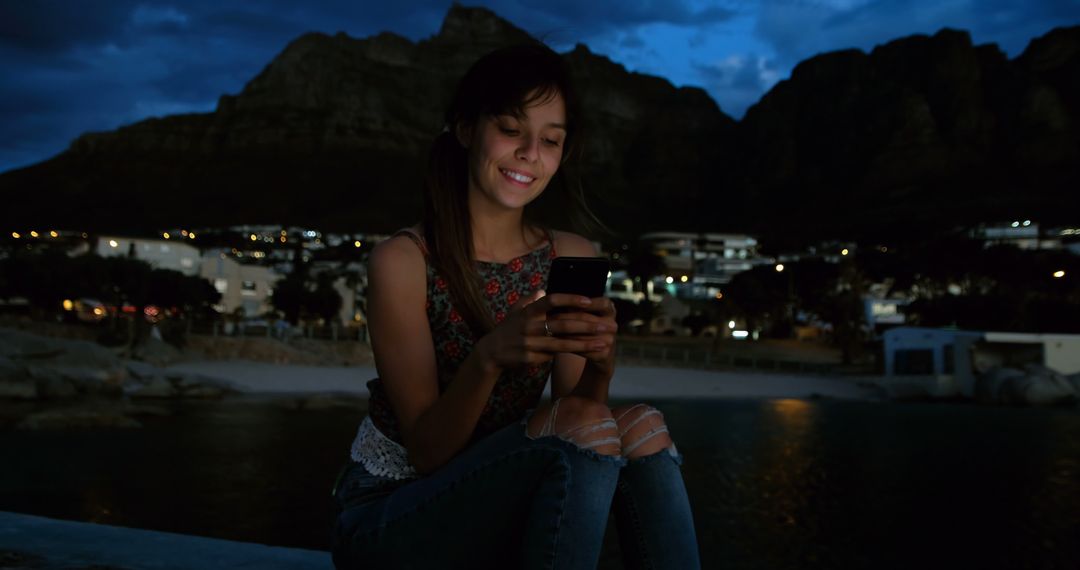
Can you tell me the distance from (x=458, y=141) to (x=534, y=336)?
101 cm

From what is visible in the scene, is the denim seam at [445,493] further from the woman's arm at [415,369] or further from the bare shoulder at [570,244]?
the bare shoulder at [570,244]

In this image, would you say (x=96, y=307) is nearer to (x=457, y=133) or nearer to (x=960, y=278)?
(x=960, y=278)

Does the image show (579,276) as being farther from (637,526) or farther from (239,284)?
(239,284)

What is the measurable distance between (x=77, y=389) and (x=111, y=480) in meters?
17.5

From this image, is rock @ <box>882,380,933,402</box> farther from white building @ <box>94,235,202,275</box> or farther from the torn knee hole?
white building @ <box>94,235,202,275</box>

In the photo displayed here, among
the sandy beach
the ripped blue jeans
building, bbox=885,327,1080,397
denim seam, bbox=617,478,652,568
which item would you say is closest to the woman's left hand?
the ripped blue jeans

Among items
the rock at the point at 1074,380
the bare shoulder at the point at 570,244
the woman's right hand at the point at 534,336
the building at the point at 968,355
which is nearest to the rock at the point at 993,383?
the building at the point at 968,355

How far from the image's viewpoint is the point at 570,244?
10.3ft

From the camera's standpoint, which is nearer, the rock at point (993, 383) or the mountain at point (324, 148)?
the rock at point (993, 383)

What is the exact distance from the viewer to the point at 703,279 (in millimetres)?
106125

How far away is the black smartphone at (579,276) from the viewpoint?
2186 mm

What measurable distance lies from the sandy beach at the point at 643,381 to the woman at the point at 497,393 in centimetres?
3406

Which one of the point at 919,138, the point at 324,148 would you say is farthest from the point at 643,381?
the point at 324,148

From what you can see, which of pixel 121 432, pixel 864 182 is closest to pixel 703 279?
pixel 864 182
